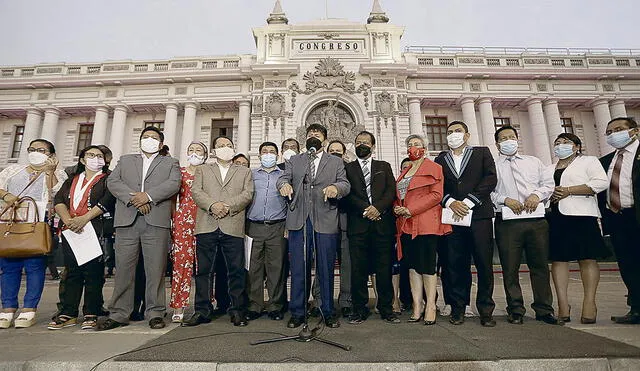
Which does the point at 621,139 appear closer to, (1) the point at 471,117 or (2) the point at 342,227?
(2) the point at 342,227

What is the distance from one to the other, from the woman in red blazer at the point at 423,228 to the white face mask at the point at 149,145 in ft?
9.73

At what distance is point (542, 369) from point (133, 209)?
12.9 ft

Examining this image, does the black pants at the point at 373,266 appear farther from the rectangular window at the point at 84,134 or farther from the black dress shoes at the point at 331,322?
the rectangular window at the point at 84,134

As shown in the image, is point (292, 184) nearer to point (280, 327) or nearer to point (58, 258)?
point (280, 327)

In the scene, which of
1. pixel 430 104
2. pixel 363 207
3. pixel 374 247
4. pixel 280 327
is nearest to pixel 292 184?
pixel 363 207

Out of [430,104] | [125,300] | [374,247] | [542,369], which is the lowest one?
[542,369]

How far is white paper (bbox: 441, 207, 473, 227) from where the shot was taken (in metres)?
3.21

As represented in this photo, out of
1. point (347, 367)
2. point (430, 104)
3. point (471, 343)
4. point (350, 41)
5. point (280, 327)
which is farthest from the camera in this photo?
point (430, 104)

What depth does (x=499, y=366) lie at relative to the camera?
1.97 metres

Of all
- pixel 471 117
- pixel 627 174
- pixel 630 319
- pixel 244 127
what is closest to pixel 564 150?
pixel 627 174

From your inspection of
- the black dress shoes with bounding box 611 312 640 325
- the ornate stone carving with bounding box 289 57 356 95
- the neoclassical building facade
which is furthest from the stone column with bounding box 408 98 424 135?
the black dress shoes with bounding box 611 312 640 325

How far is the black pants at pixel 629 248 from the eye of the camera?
3289 mm

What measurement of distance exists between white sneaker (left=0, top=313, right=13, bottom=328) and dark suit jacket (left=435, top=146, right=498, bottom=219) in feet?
16.2

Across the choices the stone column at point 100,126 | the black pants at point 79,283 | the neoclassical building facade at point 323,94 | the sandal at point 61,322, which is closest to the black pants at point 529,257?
the black pants at point 79,283
